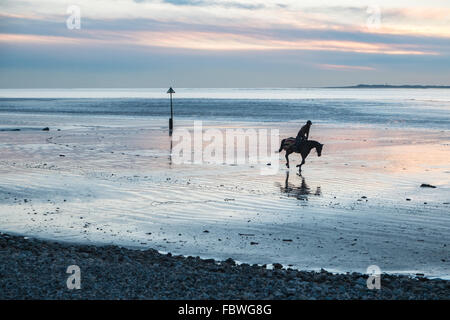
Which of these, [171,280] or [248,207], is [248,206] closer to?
[248,207]

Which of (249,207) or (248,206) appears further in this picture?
(248,206)

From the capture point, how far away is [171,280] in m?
8.98

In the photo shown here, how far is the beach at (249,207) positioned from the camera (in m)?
11.5

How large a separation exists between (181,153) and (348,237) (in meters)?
16.1

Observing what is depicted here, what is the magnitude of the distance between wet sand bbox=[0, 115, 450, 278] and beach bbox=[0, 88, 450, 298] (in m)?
0.03

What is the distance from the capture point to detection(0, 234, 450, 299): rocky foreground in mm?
8297

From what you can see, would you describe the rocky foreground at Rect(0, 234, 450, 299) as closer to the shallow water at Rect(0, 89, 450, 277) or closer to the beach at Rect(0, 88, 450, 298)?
the beach at Rect(0, 88, 450, 298)

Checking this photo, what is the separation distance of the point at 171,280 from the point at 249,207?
21.0 ft

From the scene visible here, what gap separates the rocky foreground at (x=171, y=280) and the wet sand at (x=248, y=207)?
98 cm
